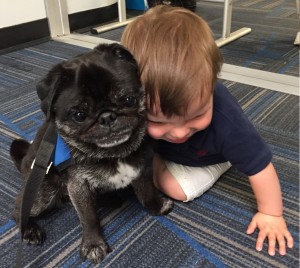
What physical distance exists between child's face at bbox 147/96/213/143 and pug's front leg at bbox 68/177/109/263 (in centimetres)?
24

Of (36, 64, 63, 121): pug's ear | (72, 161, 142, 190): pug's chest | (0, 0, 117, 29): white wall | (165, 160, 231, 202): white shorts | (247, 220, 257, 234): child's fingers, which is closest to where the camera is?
(36, 64, 63, 121): pug's ear

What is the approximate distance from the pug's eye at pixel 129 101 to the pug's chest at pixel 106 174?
176 mm

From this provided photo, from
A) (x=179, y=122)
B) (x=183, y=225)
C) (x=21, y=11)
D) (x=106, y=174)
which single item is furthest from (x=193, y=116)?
(x=21, y=11)

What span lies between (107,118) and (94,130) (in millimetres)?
45

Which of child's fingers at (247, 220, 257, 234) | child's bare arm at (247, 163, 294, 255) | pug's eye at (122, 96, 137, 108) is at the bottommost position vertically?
child's fingers at (247, 220, 257, 234)

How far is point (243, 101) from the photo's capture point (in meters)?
1.68

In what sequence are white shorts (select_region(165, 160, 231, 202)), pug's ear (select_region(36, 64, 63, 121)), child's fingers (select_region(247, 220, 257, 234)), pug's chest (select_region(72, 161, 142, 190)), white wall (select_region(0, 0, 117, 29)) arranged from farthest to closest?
white wall (select_region(0, 0, 117, 29)), white shorts (select_region(165, 160, 231, 202)), child's fingers (select_region(247, 220, 257, 234)), pug's chest (select_region(72, 161, 142, 190)), pug's ear (select_region(36, 64, 63, 121))

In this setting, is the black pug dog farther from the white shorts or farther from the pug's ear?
the white shorts

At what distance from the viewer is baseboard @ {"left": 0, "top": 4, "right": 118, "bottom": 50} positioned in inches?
99.4

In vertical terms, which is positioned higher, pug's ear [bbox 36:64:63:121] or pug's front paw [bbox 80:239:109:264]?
pug's ear [bbox 36:64:63:121]

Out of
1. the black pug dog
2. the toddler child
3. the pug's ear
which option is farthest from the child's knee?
the pug's ear

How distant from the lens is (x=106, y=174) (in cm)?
90

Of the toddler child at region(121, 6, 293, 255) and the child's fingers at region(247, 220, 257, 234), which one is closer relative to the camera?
the toddler child at region(121, 6, 293, 255)

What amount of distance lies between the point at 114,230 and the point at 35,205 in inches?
9.4
